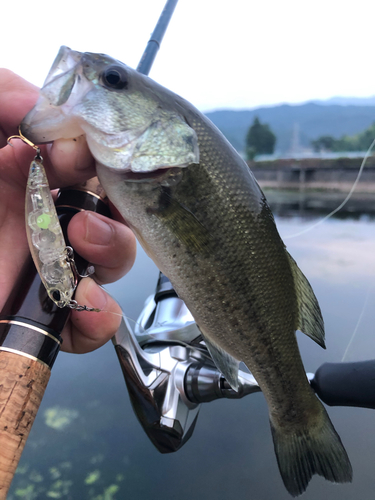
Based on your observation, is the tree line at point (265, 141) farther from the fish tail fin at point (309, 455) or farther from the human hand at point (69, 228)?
the fish tail fin at point (309, 455)

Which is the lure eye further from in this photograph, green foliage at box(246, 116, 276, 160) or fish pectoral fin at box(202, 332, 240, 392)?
green foliage at box(246, 116, 276, 160)

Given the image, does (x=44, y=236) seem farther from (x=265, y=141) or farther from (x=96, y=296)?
(x=265, y=141)

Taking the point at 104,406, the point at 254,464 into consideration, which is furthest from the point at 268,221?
the point at 104,406

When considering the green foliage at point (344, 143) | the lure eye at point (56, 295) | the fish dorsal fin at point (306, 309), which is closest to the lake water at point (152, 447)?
the fish dorsal fin at point (306, 309)

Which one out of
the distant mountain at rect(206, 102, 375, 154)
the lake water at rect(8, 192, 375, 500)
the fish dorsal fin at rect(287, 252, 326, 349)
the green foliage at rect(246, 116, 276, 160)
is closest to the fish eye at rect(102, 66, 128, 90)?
the fish dorsal fin at rect(287, 252, 326, 349)

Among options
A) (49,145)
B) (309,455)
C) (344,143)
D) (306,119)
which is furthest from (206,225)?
(306,119)

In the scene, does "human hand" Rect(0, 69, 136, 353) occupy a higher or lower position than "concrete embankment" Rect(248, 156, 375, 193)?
higher
